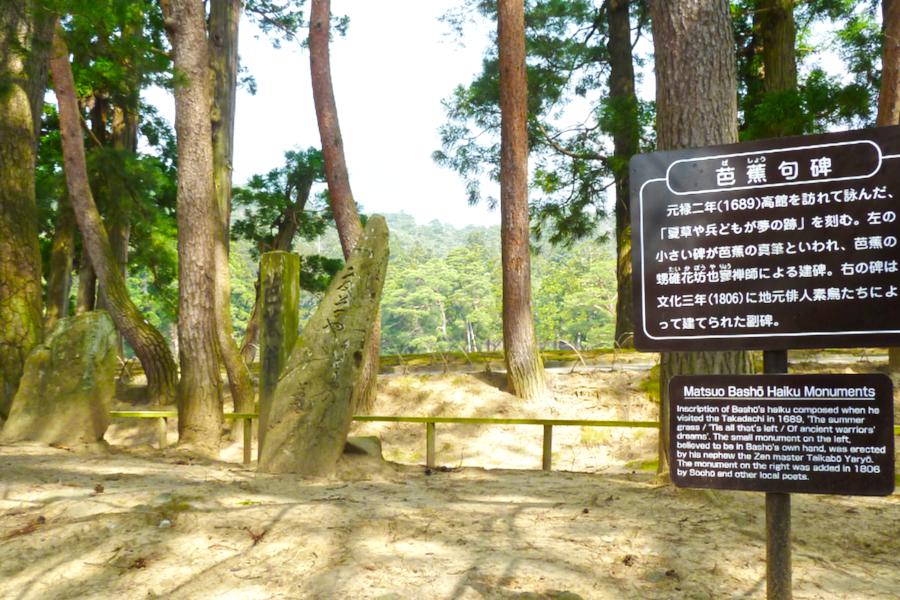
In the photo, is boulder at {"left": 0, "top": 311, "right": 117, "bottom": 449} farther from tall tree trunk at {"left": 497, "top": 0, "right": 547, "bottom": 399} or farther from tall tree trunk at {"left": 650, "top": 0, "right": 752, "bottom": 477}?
tall tree trunk at {"left": 497, "top": 0, "right": 547, "bottom": 399}

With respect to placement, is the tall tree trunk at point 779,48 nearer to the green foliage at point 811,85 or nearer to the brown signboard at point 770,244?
the green foliage at point 811,85

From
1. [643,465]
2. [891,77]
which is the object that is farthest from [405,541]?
[891,77]

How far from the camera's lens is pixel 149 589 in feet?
12.4

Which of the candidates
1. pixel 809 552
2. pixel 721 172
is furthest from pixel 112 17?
pixel 809 552

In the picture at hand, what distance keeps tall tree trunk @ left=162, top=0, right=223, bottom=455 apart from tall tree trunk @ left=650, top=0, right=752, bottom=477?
5.90m

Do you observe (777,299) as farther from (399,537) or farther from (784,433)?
(399,537)

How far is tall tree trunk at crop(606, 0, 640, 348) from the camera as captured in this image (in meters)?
13.7

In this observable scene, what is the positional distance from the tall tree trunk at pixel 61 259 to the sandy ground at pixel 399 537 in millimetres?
9802

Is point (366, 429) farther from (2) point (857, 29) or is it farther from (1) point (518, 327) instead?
(2) point (857, 29)

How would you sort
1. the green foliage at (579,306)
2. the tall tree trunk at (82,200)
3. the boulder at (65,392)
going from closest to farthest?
the boulder at (65,392) < the tall tree trunk at (82,200) < the green foliage at (579,306)

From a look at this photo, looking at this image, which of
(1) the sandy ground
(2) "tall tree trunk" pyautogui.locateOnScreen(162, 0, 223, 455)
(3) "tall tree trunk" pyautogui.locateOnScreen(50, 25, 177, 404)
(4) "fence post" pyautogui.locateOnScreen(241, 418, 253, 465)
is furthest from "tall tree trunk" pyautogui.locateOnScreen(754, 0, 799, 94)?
(3) "tall tree trunk" pyautogui.locateOnScreen(50, 25, 177, 404)

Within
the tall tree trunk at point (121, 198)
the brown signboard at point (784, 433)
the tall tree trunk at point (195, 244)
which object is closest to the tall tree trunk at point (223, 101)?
the tall tree trunk at point (121, 198)

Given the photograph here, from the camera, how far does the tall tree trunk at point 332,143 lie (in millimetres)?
12070

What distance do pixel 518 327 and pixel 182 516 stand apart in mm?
7835
